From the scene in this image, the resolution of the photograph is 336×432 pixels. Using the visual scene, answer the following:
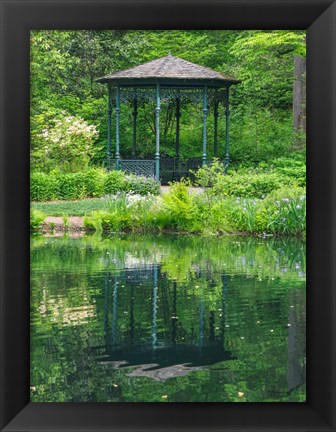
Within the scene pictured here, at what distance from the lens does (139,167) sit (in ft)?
53.6

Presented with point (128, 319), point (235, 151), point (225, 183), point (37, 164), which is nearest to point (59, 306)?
point (128, 319)

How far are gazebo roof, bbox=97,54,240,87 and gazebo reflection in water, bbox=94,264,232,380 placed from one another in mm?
9231

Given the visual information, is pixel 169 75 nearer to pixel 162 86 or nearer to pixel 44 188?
pixel 162 86

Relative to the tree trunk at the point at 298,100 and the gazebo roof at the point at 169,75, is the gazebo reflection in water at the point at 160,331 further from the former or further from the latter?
the tree trunk at the point at 298,100

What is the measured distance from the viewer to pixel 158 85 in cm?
1689

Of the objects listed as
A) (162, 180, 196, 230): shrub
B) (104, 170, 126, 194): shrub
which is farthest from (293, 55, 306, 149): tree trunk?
(162, 180, 196, 230): shrub

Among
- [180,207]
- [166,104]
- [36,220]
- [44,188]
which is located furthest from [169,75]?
[36,220]

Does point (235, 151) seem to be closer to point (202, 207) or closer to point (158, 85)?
point (158, 85)

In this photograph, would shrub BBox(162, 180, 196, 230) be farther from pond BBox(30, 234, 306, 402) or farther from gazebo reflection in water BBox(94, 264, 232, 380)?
gazebo reflection in water BBox(94, 264, 232, 380)

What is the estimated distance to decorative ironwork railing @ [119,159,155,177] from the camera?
53.5ft

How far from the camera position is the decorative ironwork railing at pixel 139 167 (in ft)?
53.5

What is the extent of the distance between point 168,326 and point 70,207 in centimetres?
778
